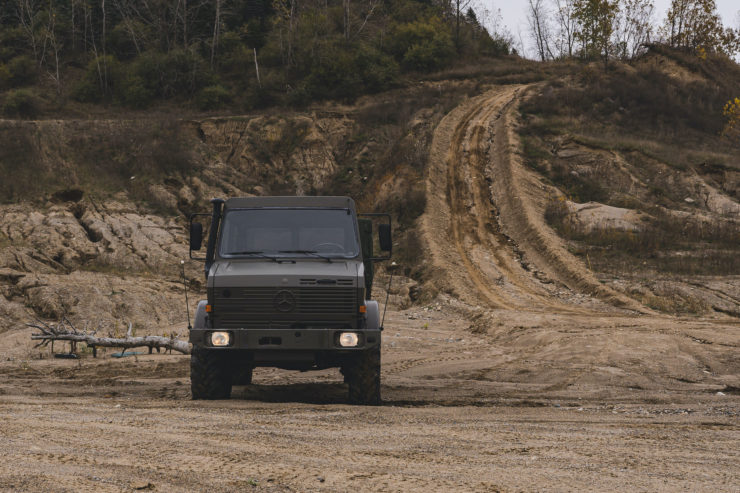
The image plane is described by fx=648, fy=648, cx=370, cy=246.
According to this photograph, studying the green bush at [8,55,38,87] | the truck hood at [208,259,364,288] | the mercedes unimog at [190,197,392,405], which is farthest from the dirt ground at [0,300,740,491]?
the green bush at [8,55,38,87]

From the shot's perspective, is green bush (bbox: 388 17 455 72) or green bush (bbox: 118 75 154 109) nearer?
green bush (bbox: 118 75 154 109)

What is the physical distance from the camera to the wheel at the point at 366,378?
8.65 m

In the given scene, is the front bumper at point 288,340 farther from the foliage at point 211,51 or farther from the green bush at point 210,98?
the green bush at point 210,98

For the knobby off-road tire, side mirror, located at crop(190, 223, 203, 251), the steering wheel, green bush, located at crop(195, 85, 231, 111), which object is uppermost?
green bush, located at crop(195, 85, 231, 111)

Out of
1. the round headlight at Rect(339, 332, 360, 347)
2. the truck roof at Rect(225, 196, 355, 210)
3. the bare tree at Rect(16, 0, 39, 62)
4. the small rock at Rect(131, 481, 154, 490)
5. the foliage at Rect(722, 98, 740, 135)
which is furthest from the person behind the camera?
the bare tree at Rect(16, 0, 39, 62)

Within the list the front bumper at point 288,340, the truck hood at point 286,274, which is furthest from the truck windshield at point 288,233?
the front bumper at point 288,340

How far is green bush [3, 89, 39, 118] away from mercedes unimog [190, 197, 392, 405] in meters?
37.3

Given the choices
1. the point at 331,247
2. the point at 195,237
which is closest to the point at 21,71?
the point at 195,237

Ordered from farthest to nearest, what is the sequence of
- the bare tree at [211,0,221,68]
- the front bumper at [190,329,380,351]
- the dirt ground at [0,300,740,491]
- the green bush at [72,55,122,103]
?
the bare tree at [211,0,221,68] < the green bush at [72,55,122,103] < the front bumper at [190,329,380,351] < the dirt ground at [0,300,740,491]

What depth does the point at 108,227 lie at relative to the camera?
2744 centimetres

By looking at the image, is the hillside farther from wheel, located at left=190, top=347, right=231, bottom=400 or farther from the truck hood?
the truck hood

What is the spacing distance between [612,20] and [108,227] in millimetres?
55222

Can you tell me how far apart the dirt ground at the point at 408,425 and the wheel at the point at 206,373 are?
10.3 inches

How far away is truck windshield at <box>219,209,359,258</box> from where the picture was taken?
8.95m
